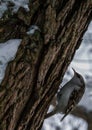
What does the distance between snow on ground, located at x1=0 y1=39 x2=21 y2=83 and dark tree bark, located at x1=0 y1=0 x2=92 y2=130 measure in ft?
0.06

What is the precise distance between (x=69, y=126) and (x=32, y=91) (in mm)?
3819

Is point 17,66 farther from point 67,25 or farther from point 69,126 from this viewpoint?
point 69,126

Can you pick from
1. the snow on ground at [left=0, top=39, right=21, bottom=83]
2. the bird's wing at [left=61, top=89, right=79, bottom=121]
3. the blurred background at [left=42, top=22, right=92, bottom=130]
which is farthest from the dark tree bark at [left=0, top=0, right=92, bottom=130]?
the blurred background at [left=42, top=22, right=92, bottom=130]

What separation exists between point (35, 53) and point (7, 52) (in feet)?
0.34

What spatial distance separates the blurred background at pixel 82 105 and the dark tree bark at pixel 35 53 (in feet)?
8.64

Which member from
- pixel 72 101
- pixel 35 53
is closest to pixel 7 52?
pixel 35 53

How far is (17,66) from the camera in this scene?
5.74 feet

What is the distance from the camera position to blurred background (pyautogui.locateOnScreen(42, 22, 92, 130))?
15.4ft

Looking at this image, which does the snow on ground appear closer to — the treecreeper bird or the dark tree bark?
the dark tree bark

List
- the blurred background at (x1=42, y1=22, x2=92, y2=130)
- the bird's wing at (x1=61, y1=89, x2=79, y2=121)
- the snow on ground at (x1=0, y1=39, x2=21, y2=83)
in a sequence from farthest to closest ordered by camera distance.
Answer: the blurred background at (x1=42, y1=22, x2=92, y2=130)
the bird's wing at (x1=61, y1=89, x2=79, y2=121)
the snow on ground at (x1=0, y1=39, x2=21, y2=83)

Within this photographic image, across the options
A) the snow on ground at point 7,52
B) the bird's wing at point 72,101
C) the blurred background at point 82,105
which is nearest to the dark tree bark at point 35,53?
the snow on ground at point 7,52

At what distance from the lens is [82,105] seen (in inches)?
194

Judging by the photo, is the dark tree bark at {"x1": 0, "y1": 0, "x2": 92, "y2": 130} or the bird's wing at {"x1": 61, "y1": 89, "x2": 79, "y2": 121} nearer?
the dark tree bark at {"x1": 0, "y1": 0, "x2": 92, "y2": 130}

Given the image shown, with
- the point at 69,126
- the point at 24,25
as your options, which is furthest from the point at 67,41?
the point at 69,126
